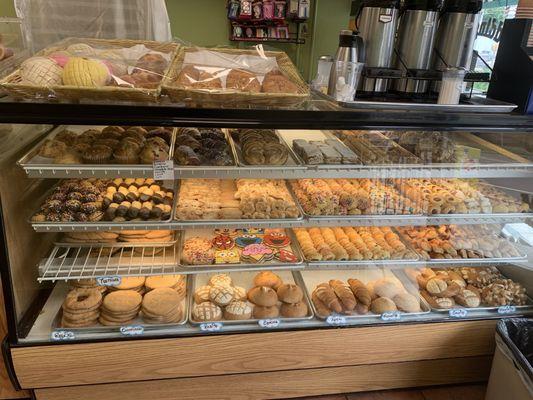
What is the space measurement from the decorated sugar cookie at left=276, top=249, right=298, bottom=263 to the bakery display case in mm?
12

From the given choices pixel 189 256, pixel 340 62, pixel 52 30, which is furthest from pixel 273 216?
pixel 52 30

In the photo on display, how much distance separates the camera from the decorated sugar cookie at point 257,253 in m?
2.19

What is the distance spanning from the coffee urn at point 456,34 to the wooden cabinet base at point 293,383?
1.50m

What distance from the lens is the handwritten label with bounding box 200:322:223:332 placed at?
6.65ft

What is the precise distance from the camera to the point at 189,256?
2.16 metres

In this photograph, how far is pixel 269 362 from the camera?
211cm

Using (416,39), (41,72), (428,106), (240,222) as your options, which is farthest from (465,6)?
(41,72)

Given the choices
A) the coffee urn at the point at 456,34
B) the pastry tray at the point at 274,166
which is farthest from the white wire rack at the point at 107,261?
the coffee urn at the point at 456,34

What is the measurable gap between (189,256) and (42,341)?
0.74 m

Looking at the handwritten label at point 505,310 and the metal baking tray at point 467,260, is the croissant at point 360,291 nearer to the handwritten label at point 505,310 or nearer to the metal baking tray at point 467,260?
the metal baking tray at point 467,260

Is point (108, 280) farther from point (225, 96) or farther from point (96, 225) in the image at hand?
point (225, 96)

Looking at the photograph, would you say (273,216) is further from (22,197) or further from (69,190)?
(22,197)

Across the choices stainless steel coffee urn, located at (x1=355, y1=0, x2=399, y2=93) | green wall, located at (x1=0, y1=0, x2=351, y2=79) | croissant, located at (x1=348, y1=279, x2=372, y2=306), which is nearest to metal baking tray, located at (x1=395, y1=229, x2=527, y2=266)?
croissant, located at (x1=348, y1=279, x2=372, y2=306)

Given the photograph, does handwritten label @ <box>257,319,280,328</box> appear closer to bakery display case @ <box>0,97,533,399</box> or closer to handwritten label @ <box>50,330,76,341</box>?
bakery display case @ <box>0,97,533,399</box>
